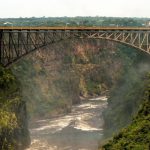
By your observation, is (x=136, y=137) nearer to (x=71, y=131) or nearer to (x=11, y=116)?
(x=11, y=116)

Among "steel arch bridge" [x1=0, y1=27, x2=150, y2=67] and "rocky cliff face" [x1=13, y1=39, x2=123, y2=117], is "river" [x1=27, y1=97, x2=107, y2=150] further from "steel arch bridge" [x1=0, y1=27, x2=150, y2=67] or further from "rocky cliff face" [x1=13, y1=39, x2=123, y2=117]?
"steel arch bridge" [x1=0, y1=27, x2=150, y2=67]

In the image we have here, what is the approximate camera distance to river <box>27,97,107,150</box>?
242 feet

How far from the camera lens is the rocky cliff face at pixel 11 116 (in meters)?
59.9

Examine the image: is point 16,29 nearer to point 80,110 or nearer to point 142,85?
point 142,85

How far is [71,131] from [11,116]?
69.8 ft

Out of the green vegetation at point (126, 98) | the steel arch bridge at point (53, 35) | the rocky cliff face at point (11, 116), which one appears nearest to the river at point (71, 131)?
the green vegetation at point (126, 98)

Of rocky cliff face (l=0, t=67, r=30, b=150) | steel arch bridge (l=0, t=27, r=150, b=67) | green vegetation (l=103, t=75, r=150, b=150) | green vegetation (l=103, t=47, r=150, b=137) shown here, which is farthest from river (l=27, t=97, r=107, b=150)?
green vegetation (l=103, t=75, r=150, b=150)

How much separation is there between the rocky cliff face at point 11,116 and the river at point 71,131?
144 inches

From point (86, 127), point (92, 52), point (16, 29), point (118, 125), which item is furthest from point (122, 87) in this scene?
point (92, 52)

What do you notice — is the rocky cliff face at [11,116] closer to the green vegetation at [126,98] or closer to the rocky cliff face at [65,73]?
the green vegetation at [126,98]

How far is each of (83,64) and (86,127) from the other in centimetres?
3793

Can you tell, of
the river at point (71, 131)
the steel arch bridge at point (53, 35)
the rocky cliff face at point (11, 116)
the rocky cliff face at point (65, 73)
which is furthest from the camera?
the rocky cliff face at point (65, 73)

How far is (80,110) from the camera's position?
100000mm

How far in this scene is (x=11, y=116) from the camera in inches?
2469
